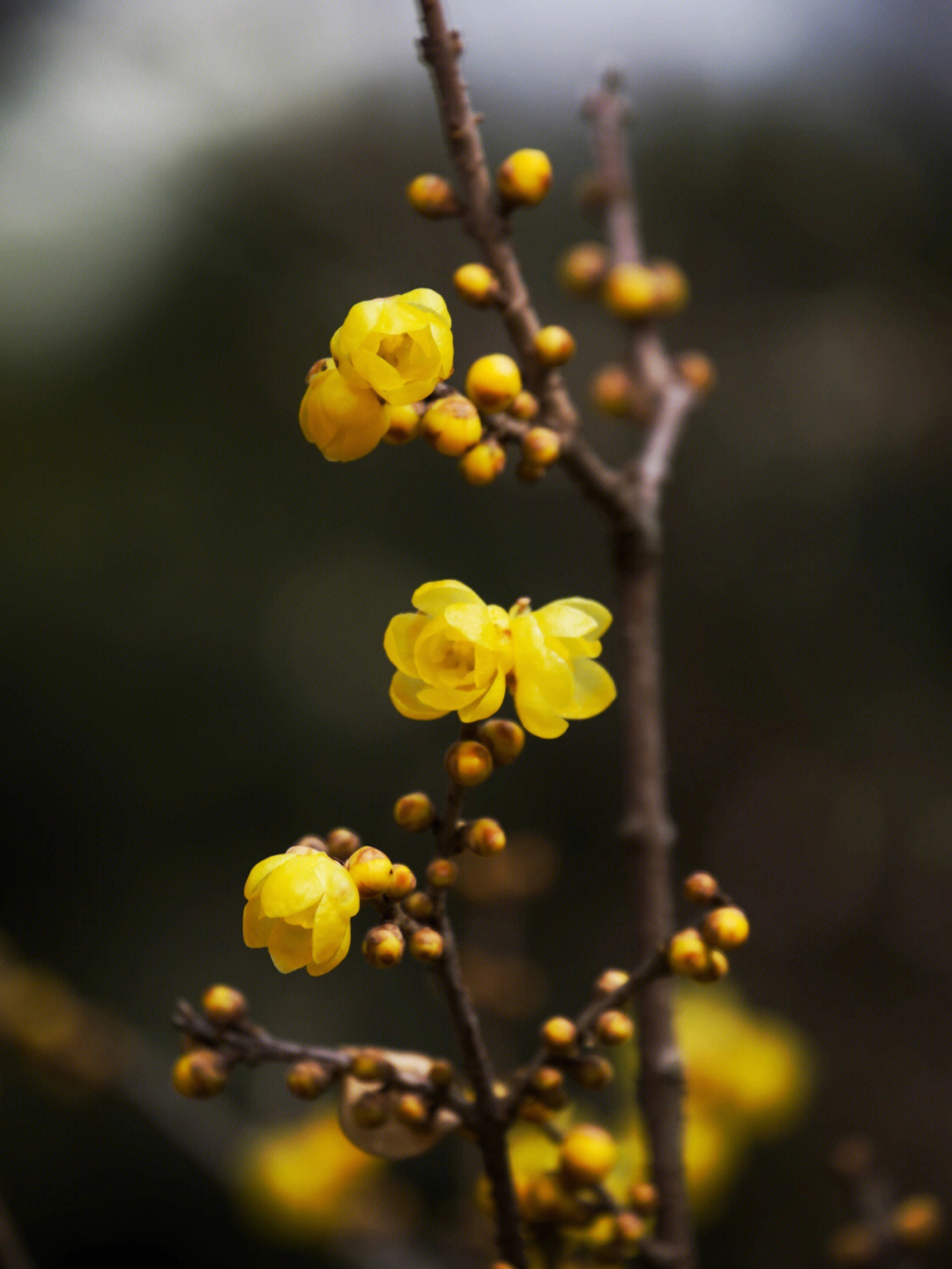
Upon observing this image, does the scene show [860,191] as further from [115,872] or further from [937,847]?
[115,872]

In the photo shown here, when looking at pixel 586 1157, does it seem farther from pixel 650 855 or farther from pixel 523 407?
pixel 523 407

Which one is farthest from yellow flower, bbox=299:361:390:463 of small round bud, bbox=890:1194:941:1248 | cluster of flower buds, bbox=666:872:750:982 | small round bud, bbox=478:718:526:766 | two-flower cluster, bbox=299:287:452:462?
small round bud, bbox=890:1194:941:1248

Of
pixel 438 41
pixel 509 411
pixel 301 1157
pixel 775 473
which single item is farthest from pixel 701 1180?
pixel 775 473

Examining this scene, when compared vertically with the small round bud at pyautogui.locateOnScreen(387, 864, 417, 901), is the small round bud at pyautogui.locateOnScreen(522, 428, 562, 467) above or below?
above

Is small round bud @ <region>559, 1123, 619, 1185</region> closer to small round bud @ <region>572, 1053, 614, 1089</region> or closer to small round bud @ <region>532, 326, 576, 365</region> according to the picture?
small round bud @ <region>572, 1053, 614, 1089</region>

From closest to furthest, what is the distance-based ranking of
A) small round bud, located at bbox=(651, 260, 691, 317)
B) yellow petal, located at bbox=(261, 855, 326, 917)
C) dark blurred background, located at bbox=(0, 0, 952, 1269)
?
yellow petal, located at bbox=(261, 855, 326, 917)
small round bud, located at bbox=(651, 260, 691, 317)
dark blurred background, located at bbox=(0, 0, 952, 1269)

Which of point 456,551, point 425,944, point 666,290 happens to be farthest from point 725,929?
point 456,551
